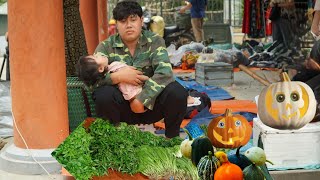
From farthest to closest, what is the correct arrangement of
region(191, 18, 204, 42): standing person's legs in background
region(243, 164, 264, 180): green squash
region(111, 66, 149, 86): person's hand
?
region(191, 18, 204, 42): standing person's legs in background, region(111, 66, 149, 86): person's hand, region(243, 164, 264, 180): green squash

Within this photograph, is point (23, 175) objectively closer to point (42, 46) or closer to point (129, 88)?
point (42, 46)

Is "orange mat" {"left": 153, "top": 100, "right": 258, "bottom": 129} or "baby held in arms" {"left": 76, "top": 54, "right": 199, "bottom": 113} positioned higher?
"baby held in arms" {"left": 76, "top": 54, "right": 199, "bottom": 113}

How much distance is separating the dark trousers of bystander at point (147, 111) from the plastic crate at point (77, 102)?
2.55ft

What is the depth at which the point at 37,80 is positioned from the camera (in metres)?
5.28

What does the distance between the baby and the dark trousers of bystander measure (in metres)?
0.08

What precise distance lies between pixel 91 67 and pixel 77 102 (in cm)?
152

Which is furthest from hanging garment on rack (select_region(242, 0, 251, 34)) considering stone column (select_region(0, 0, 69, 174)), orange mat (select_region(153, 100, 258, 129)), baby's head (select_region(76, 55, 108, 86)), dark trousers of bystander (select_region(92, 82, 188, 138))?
baby's head (select_region(76, 55, 108, 86))

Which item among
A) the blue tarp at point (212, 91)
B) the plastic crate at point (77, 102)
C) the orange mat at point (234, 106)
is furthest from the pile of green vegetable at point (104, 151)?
the blue tarp at point (212, 91)

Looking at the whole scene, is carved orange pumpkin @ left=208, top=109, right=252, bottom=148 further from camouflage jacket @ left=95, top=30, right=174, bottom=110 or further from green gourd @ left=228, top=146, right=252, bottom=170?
camouflage jacket @ left=95, top=30, right=174, bottom=110

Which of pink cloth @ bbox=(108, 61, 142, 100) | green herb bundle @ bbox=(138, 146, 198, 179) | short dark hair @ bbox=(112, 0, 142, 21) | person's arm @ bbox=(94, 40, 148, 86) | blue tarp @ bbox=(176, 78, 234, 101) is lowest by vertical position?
blue tarp @ bbox=(176, 78, 234, 101)

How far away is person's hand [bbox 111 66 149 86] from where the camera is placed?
13.8ft

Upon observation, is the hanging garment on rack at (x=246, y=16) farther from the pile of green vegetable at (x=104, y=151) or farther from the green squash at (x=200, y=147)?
the green squash at (x=200, y=147)

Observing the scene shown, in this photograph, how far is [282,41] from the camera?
518 inches

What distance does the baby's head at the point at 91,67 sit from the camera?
161 inches
